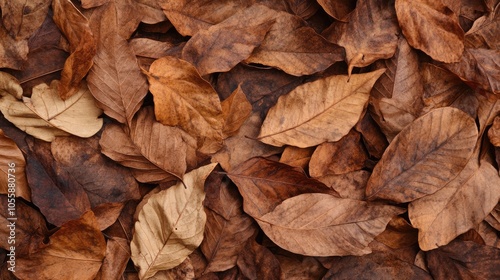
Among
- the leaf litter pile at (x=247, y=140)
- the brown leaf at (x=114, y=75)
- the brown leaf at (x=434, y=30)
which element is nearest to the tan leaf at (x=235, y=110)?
the leaf litter pile at (x=247, y=140)

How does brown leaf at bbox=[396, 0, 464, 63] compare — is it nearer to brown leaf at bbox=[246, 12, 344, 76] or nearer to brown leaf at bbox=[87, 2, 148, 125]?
brown leaf at bbox=[246, 12, 344, 76]

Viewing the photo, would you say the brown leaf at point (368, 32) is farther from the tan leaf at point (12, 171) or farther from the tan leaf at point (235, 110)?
the tan leaf at point (12, 171)

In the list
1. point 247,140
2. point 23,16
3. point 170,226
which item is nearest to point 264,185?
point 247,140

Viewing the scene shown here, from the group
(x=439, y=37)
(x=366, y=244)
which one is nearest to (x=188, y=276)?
(x=366, y=244)

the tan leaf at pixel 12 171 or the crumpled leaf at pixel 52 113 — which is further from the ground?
the crumpled leaf at pixel 52 113

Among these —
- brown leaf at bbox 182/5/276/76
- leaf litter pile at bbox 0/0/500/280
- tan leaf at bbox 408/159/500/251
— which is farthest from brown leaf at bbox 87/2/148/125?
tan leaf at bbox 408/159/500/251

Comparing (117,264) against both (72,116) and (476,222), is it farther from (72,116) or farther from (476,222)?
(476,222)

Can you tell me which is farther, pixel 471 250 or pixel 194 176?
pixel 471 250

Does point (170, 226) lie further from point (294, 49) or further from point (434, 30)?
point (434, 30)
